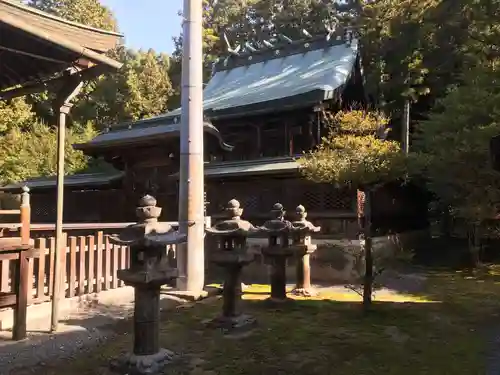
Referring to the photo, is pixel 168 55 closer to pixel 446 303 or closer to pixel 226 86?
pixel 226 86

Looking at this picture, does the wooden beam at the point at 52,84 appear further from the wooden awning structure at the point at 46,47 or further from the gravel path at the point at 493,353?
the gravel path at the point at 493,353

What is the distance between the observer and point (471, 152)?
40.2ft

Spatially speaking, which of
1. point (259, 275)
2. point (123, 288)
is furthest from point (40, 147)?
point (123, 288)

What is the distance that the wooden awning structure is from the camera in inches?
204

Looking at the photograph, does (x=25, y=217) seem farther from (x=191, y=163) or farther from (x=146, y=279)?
(x=191, y=163)

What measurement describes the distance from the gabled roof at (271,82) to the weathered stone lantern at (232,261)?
27.8 feet

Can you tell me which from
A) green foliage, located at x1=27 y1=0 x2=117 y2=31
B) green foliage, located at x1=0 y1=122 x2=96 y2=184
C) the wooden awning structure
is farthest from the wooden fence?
green foliage, located at x1=27 y1=0 x2=117 y2=31

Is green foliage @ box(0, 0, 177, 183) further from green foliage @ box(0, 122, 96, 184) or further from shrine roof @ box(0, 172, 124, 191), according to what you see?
shrine roof @ box(0, 172, 124, 191)

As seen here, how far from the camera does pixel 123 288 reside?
856 cm

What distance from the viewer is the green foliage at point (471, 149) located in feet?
40.3

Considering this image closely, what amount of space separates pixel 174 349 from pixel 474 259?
469 inches

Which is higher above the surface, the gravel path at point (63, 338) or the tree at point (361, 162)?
the tree at point (361, 162)

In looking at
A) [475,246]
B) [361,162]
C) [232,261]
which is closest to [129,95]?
[475,246]

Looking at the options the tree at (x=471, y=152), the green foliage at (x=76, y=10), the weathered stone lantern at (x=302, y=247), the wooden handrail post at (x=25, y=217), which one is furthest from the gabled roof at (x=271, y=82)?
the green foliage at (x=76, y=10)
